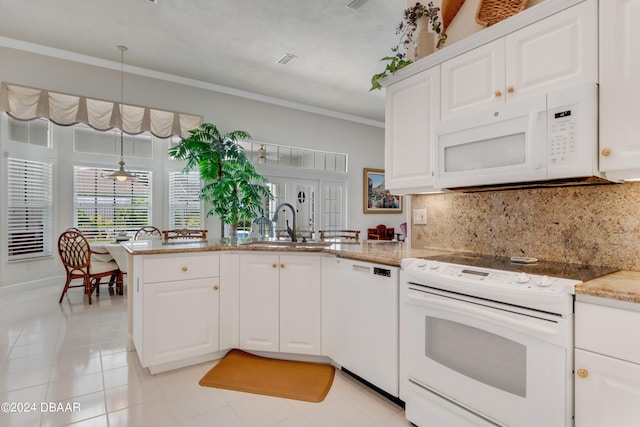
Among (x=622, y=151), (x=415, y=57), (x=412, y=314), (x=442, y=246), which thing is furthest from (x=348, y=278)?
(x=415, y=57)

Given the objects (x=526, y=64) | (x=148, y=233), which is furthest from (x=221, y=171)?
(x=526, y=64)

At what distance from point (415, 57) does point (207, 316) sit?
248cm

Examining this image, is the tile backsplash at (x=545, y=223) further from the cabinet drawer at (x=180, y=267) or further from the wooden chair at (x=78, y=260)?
the wooden chair at (x=78, y=260)

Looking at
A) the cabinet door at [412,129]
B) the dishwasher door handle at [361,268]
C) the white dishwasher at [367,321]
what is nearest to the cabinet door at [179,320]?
the white dishwasher at [367,321]

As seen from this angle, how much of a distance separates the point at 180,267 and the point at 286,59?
342 centimetres

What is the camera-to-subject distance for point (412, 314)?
1.81 metres

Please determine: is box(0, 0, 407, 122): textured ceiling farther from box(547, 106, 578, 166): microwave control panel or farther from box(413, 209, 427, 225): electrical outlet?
box(547, 106, 578, 166): microwave control panel

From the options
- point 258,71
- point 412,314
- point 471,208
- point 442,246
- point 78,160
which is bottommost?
point 412,314

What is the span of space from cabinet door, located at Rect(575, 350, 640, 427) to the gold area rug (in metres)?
1.36

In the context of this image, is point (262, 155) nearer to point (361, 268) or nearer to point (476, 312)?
point (361, 268)

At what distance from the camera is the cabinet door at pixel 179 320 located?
90.4 inches

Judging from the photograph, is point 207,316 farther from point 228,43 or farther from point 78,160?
point 78,160

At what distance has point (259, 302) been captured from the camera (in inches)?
99.9

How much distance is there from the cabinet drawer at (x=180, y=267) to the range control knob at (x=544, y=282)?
2.04 meters
